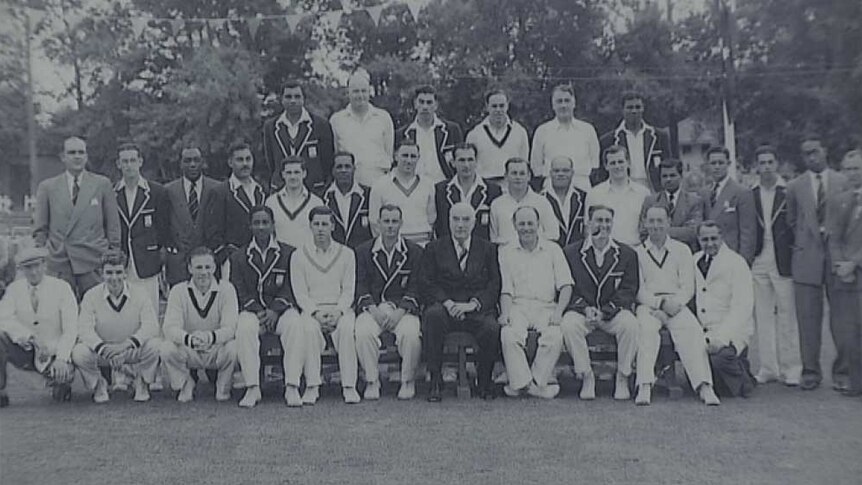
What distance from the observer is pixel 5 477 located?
209 inches

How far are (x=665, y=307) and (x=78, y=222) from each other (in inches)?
188

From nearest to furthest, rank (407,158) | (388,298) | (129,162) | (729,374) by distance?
(729,374), (388,298), (407,158), (129,162)

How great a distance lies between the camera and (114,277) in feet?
24.4

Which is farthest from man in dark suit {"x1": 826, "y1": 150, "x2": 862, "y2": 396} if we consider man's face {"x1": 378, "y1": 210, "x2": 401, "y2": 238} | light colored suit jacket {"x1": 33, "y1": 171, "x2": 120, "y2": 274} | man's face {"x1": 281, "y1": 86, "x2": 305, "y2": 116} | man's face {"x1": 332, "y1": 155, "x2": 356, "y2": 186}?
light colored suit jacket {"x1": 33, "y1": 171, "x2": 120, "y2": 274}

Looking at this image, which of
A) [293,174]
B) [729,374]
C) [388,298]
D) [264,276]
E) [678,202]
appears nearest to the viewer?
[729,374]

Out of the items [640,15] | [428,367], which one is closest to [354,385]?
[428,367]

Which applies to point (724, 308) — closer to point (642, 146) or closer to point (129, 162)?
point (642, 146)

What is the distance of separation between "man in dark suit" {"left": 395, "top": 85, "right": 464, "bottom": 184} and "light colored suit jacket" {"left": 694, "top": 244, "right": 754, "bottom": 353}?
2.36 meters

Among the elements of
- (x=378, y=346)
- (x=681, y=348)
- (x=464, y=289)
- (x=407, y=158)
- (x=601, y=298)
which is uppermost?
(x=407, y=158)

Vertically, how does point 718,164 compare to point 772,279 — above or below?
above

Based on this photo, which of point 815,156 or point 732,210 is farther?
point 732,210

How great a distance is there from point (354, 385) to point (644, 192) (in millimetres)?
2945

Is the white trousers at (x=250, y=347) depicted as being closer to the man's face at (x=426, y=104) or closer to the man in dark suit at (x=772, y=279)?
the man's face at (x=426, y=104)

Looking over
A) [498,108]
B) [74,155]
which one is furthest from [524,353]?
[74,155]
